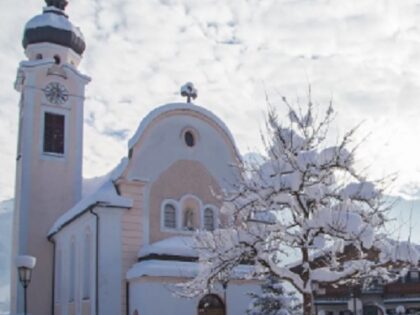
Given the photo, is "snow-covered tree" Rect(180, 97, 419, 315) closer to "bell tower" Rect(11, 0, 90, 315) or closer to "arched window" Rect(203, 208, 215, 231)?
"arched window" Rect(203, 208, 215, 231)

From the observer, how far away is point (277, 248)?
1412 centimetres

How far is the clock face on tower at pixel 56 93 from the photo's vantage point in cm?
3316

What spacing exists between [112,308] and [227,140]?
8085mm

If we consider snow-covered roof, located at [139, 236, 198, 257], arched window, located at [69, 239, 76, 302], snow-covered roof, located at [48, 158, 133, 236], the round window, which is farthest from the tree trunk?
arched window, located at [69, 239, 76, 302]

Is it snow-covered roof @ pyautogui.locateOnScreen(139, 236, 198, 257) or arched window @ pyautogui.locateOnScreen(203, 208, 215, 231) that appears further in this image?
arched window @ pyautogui.locateOnScreen(203, 208, 215, 231)

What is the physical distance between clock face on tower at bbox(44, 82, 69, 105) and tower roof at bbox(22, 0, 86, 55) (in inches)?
89.2

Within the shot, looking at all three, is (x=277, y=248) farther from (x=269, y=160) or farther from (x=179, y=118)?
(x=179, y=118)

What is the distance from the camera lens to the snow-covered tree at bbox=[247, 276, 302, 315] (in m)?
22.8

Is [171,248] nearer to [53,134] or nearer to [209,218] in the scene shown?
[209,218]

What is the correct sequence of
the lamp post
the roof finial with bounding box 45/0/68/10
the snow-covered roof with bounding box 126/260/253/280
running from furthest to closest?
the roof finial with bounding box 45/0/68/10 → the snow-covered roof with bounding box 126/260/253/280 → the lamp post

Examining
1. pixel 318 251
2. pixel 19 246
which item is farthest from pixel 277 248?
pixel 19 246

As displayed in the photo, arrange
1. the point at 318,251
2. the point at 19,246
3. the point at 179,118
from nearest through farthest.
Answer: the point at 318,251 → the point at 179,118 → the point at 19,246

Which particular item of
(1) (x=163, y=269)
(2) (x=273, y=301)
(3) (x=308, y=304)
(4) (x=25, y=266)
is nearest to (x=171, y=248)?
(1) (x=163, y=269)

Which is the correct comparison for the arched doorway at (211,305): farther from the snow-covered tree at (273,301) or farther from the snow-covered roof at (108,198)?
the snow-covered roof at (108,198)
